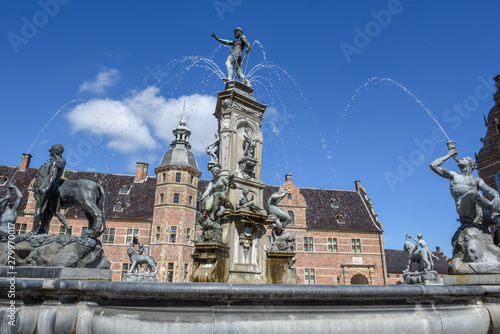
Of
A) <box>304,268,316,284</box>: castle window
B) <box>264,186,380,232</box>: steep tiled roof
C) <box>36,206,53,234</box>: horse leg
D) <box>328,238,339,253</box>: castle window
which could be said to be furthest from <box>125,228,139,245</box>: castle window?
<box>36,206,53,234</box>: horse leg

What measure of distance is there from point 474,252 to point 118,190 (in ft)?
119

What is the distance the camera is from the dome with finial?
113 ft

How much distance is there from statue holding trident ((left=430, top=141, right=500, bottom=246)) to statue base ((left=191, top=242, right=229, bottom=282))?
5425mm

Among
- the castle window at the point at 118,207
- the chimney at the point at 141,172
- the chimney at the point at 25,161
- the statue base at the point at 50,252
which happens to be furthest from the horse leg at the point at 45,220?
the chimney at the point at 25,161

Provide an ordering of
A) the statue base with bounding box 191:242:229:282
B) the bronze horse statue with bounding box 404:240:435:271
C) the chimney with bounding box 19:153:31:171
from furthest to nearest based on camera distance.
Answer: the chimney with bounding box 19:153:31:171
the bronze horse statue with bounding box 404:240:435:271
the statue base with bounding box 191:242:229:282

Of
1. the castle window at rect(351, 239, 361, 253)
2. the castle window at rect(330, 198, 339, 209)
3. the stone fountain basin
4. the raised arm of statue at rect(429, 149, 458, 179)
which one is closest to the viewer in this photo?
the stone fountain basin

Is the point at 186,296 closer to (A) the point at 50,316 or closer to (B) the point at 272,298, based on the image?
(B) the point at 272,298

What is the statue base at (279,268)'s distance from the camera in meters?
9.09

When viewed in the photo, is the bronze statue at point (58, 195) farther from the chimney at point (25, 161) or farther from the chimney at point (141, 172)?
the chimney at point (25, 161)

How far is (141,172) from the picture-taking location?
38000 millimetres

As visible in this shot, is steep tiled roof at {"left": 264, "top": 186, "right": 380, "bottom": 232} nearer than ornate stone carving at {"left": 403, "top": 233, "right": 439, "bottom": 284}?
No

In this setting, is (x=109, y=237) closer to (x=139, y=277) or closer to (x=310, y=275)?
(x=139, y=277)

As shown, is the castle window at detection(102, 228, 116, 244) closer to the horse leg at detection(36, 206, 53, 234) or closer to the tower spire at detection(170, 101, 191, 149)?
the tower spire at detection(170, 101, 191, 149)

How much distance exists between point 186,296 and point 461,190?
4.97 meters
